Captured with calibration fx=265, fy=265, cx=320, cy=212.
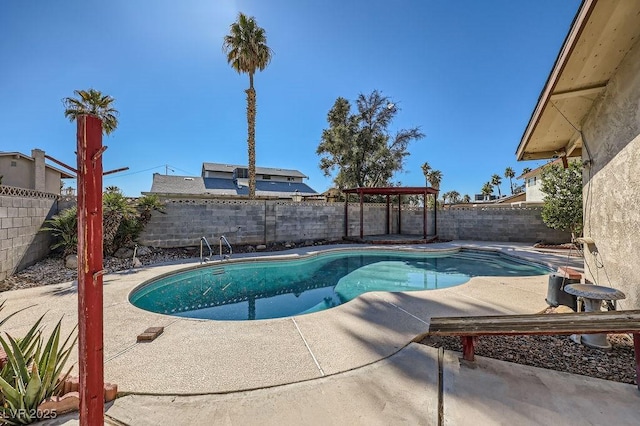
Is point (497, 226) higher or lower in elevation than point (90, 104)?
lower

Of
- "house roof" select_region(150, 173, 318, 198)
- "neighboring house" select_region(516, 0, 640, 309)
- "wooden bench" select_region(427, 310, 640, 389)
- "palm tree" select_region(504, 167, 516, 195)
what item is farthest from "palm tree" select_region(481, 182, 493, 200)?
"wooden bench" select_region(427, 310, 640, 389)

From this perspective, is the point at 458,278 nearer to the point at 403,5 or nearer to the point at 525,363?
the point at 525,363

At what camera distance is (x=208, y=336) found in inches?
142

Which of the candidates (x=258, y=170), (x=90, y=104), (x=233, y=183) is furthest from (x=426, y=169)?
(x=90, y=104)

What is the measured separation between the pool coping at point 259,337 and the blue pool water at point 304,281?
3.81 feet

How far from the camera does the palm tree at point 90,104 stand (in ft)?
46.4

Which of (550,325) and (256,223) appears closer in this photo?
(550,325)

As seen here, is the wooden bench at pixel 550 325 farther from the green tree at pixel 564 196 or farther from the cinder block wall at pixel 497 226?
the cinder block wall at pixel 497 226

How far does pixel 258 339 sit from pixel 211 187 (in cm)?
2090

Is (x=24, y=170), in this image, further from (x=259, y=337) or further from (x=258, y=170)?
(x=259, y=337)

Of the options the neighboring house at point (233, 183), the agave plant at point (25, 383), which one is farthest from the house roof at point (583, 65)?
the neighboring house at point (233, 183)

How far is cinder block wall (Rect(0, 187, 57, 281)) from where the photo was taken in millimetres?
5684

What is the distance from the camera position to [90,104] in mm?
14516

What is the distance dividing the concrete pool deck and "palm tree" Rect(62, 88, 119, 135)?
13459mm
